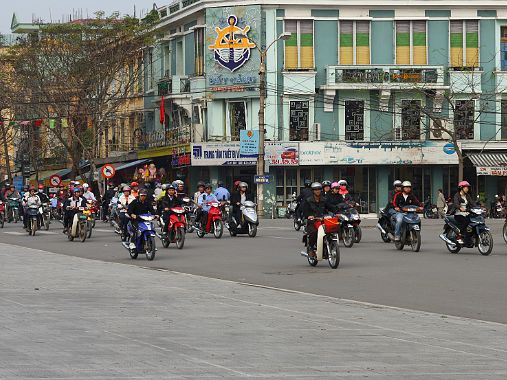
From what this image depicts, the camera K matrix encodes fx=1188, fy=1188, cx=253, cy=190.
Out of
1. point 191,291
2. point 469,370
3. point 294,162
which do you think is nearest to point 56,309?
point 191,291

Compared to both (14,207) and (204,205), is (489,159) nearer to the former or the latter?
(14,207)

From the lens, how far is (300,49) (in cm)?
6025

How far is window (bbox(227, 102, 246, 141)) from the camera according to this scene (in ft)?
200

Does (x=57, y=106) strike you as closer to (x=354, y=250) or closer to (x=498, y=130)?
(x=498, y=130)

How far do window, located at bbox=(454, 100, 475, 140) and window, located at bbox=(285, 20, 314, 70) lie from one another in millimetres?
7766

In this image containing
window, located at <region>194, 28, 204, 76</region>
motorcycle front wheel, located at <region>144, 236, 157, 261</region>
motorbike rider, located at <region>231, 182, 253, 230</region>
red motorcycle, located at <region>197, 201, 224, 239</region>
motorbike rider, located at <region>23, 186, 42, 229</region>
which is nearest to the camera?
motorcycle front wheel, located at <region>144, 236, 157, 261</region>

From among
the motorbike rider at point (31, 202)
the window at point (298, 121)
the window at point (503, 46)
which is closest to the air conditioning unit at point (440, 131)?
the window at point (503, 46)

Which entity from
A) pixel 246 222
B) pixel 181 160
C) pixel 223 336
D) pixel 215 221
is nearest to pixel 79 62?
pixel 181 160

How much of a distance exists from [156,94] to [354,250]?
130 ft

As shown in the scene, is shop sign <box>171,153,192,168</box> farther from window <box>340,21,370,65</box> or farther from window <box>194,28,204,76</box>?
window <box>340,21,370,65</box>

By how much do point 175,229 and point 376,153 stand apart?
101 feet

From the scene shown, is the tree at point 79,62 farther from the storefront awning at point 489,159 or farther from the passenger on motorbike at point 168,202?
the passenger on motorbike at point 168,202

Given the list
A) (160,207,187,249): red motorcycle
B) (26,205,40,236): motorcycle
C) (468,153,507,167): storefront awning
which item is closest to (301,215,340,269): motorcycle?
(160,207,187,249): red motorcycle

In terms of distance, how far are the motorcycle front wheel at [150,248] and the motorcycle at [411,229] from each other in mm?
6148
